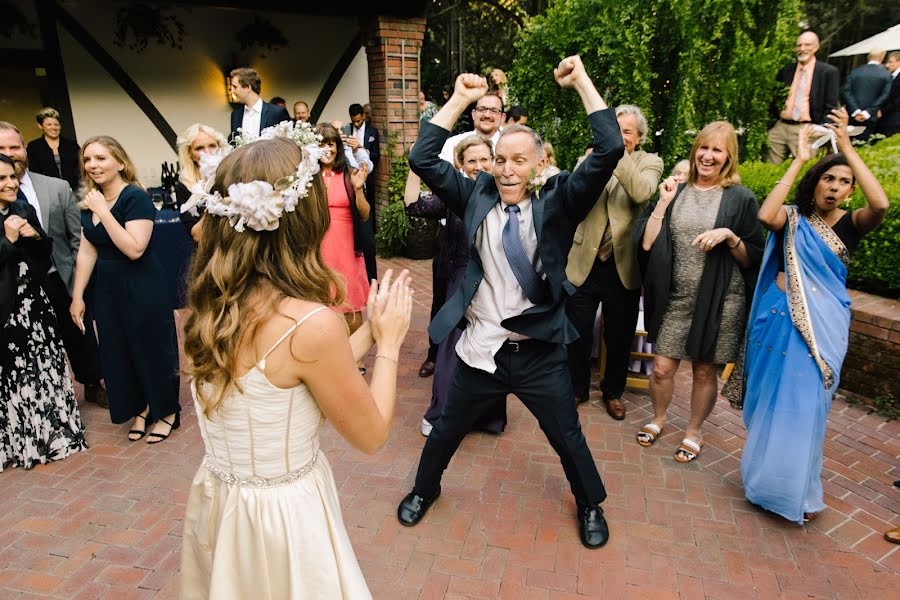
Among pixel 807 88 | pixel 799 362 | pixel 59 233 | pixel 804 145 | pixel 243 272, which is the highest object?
pixel 807 88

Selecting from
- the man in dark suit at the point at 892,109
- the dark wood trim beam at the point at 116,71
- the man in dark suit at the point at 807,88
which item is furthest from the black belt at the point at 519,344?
the dark wood trim beam at the point at 116,71

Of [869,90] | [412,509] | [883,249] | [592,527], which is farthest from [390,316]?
[869,90]

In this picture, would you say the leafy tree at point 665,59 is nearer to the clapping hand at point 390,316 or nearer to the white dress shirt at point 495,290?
the white dress shirt at point 495,290

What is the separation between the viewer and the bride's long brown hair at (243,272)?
1.53m

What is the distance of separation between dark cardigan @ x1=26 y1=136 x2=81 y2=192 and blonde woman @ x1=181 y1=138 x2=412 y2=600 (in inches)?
263

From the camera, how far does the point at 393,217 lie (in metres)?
8.44

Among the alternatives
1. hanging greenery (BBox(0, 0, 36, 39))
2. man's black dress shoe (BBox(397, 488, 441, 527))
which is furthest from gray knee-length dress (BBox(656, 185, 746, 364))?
hanging greenery (BBox(0, 0, 36, 39))

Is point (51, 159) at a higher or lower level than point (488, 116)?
lower

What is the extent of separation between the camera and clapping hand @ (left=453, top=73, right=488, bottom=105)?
2.75m

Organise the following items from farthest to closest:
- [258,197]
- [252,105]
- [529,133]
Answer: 1. [252,105]
2. [529,133]
3. [258,197]

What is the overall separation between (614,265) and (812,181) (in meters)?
1.35

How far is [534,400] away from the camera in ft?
9.73

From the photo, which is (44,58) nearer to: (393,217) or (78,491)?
(393,217)

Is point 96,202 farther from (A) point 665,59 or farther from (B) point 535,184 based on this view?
(A) point 665,59
